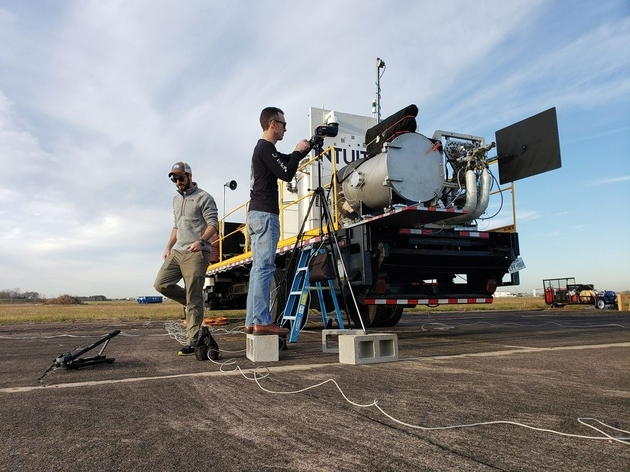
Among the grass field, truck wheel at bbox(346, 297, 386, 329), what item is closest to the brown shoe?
truck wheel at bbox(346, 297, 386, 329)

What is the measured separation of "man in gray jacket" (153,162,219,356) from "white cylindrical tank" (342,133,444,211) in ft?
6.33

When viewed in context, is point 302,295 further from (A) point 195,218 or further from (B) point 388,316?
(B) point 388,316

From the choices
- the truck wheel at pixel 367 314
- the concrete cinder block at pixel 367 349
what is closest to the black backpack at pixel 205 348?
the concrete cinder block at pixel 367 349

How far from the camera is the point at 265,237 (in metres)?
4.30

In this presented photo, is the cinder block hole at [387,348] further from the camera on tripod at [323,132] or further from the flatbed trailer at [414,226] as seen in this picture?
the camera on tripod at [323,132]

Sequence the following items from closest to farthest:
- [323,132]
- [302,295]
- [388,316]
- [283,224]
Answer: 1. [323,132]
2. [302,295]
3. [283,224]
4. [388,316]

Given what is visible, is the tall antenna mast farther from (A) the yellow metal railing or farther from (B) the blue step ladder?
(B) the blue step ladder

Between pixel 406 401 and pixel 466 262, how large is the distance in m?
3.82

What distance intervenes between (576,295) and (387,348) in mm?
22684

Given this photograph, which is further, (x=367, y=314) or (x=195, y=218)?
(x=367, y=314)

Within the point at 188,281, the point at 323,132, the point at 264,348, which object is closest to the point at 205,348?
the point at 264,348

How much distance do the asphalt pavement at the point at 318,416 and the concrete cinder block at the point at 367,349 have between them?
154 millimetres

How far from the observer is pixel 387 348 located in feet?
13.6

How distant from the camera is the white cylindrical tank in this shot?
5.34 m
